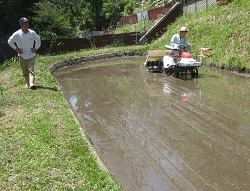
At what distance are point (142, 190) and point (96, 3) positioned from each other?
112ft

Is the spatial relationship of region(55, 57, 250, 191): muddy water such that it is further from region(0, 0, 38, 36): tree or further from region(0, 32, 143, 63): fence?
region(0, 0, 38, 36): tree

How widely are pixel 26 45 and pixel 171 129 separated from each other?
5.08 m

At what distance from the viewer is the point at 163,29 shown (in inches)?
1017

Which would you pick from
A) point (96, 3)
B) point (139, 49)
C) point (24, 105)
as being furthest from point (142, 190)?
point (96, 3)

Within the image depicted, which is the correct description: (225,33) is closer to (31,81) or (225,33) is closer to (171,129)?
(31,81)

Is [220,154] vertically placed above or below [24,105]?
below

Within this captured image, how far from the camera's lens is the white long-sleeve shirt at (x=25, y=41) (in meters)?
9.35

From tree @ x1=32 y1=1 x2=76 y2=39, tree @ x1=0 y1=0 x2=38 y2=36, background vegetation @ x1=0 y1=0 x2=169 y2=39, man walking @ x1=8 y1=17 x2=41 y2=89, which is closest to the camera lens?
man walking @ x1=8 y1=17 x2=41 y2=89

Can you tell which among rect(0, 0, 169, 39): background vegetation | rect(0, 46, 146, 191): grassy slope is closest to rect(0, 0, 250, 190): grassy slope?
rect(0, 46, 146, 191): grassy slope

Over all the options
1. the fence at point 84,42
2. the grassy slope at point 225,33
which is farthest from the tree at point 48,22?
the grassy slope at point 225,33

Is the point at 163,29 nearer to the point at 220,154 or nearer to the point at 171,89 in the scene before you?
the point at 171,89

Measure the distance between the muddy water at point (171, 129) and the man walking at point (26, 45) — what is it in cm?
152

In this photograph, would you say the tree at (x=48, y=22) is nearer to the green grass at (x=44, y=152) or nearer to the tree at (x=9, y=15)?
the tree at (x=9, y=15)

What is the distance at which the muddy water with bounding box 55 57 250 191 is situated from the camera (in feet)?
16.0
